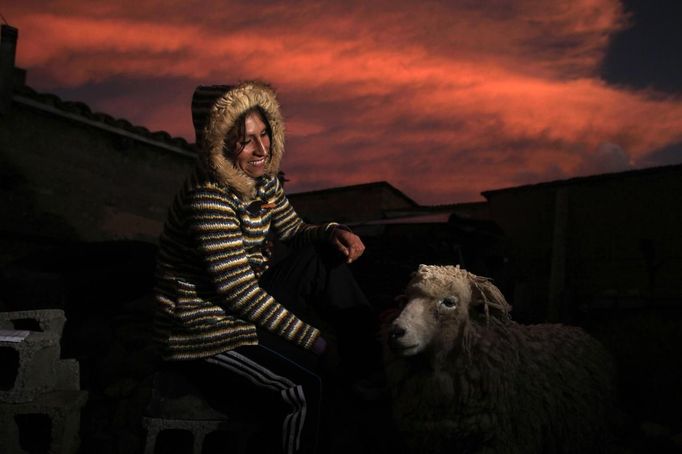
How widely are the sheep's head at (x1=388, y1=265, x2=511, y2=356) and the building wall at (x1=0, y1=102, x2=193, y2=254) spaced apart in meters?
7.84

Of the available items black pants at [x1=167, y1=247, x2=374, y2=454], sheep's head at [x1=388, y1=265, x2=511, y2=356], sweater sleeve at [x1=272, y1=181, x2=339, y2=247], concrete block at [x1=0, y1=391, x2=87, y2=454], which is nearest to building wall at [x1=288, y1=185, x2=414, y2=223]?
sweater sleeve at [x1=272, y1=181, x2=339, y2=247]

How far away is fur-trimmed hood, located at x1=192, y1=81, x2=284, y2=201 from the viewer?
2.63 m

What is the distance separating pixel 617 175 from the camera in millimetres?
9641

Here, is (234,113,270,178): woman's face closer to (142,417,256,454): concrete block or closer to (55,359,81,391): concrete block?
(142,417,256,454): concrete block

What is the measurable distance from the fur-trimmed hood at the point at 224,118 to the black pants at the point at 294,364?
526 mm

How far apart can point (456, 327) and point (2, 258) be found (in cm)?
805

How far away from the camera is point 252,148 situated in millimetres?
2895

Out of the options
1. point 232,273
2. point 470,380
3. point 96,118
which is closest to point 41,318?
point 232,273

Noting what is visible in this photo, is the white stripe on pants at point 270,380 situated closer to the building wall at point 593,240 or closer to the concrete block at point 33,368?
the concrete block at point 33,368

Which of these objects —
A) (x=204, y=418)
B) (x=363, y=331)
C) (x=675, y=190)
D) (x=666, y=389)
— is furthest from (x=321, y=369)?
(x=675, y=190)

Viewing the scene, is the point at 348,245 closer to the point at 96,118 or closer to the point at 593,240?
the point at 96,118

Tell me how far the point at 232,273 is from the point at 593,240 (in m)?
9.19

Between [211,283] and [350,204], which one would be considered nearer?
[211,283]

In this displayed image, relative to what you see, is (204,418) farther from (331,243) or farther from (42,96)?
(42,96)
